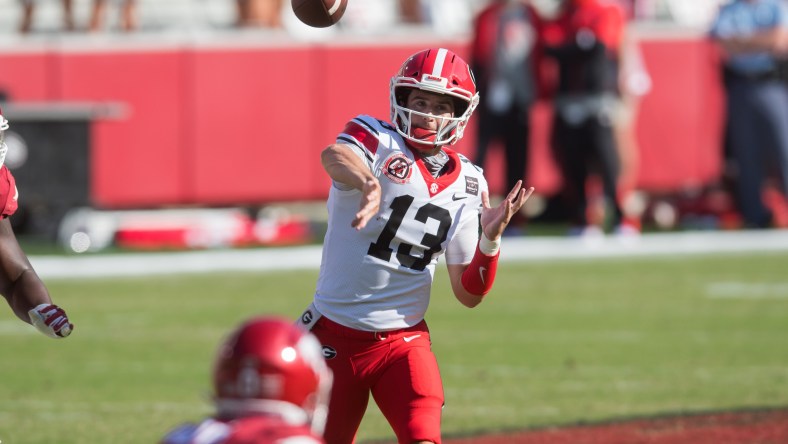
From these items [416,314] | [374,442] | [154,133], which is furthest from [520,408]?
[154,133]

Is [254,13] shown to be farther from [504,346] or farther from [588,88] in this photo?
[504,346]

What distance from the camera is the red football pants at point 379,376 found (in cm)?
552

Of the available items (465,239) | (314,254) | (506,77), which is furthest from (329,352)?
(506,77)

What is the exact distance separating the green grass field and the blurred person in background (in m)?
1.31

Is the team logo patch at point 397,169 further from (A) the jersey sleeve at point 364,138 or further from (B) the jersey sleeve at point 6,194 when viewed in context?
(B) the jersey sleeve at point 6,194

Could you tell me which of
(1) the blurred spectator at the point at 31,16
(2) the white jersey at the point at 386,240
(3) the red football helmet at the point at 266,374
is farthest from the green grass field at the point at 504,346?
(1) the blurred spectator at the point at 31,16

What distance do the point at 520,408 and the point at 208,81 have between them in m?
9.75

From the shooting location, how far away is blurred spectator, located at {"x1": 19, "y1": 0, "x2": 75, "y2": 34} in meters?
17.9

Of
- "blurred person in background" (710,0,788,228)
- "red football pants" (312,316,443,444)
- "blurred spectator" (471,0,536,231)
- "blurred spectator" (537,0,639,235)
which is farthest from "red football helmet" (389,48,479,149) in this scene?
"blurred spectator" (471,0,536,231)

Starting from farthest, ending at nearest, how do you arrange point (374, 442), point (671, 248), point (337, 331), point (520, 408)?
point (671, 248)
point (520, 408)
point (374, 442)
point (337, 331)

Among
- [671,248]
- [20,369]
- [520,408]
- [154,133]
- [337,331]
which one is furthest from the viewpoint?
[154,133]

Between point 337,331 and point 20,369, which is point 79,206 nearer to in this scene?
point 20,369

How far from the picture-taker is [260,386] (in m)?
3.64

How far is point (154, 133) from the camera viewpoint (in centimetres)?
1716
